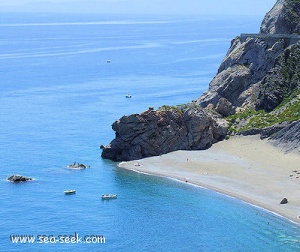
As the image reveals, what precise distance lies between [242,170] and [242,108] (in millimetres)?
24365

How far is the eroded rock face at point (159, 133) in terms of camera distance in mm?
120312

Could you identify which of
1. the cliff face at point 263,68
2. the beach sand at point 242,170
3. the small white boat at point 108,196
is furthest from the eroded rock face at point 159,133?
the small white boat at point 108,196

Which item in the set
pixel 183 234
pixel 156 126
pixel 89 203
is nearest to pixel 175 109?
pixel 156 126

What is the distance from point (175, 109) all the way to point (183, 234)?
3975cm

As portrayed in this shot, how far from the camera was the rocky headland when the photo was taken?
12062cm

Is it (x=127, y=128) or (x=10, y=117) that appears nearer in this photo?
(x=127, y=128)

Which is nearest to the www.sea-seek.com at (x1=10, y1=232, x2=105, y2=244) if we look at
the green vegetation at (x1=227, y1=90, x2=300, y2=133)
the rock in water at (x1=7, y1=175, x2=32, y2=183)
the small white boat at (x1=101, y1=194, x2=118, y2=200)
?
the small white boat at (x1=101, y1=194, x2=118, y2=200)

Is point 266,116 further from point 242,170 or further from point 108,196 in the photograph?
A: point 108,196

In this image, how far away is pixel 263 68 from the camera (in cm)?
13750

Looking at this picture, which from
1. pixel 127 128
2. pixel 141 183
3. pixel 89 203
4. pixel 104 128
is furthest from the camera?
pixel 104 128

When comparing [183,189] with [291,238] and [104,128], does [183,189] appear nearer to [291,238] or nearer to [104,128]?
[291,238]

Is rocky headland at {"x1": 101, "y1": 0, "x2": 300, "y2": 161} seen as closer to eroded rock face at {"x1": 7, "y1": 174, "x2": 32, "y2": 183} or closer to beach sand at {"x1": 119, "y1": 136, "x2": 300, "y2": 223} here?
beach sand at {"x1": 119, "y1": 136, "x2": 300, "y2": 223}

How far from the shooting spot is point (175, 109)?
124312 mm

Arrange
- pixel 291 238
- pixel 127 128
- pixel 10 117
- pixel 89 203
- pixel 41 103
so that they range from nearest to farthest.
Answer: pixel 291 238 < pixel 89 203 < pixel 127 128 < pixel 10 117 < pixel 41 103
